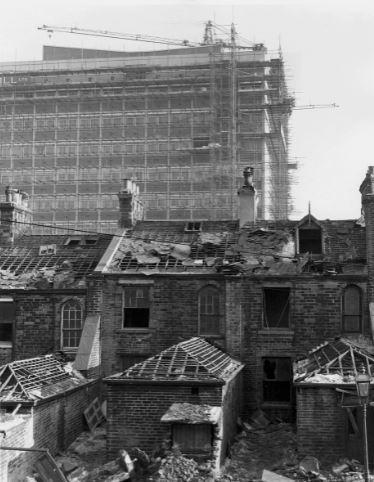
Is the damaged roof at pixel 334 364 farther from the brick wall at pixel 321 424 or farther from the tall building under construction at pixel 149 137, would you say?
the tall building under construction at pixel 149 137

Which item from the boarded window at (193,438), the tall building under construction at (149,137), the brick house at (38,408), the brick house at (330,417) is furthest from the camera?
the tall building under construction at (149,137)

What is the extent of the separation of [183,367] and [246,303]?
6.23 metres

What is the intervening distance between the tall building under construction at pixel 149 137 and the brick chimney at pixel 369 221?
44.5m

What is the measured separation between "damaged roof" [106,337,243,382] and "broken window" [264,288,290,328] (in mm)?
3590

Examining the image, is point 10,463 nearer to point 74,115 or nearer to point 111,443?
point 111,443

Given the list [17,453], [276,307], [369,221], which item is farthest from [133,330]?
[369,221]

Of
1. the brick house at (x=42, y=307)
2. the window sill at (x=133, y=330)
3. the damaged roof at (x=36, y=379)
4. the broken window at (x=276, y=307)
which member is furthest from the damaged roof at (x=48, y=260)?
the broken window at (x=276, y=307)

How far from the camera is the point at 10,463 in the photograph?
639 inches

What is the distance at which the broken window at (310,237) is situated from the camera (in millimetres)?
27750

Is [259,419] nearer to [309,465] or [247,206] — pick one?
[309,465]

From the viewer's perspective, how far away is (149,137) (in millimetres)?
77625

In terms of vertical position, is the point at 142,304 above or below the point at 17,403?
above

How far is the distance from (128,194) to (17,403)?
49.4 feet

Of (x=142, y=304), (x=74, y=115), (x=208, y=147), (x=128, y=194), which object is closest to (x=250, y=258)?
(x=142, y=304)
